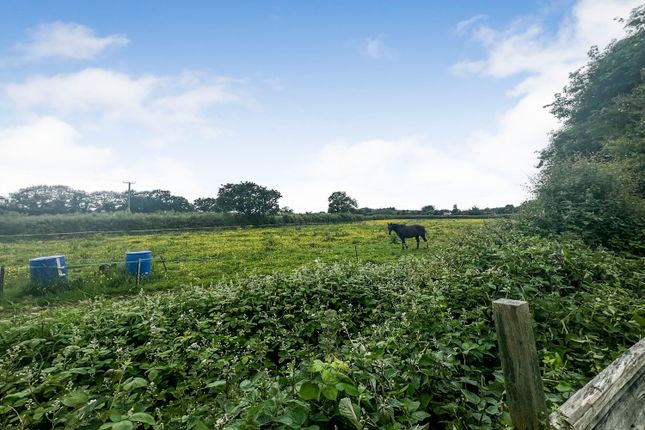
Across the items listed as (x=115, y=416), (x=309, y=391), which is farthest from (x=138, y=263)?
(x=309, y=391)

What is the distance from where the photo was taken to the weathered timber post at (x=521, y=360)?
1393mm

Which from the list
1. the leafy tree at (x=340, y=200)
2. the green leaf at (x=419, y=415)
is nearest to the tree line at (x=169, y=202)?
the leafy tree at (x=340, y=200)

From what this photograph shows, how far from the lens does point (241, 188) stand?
58438 mm

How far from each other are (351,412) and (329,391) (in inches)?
6.1

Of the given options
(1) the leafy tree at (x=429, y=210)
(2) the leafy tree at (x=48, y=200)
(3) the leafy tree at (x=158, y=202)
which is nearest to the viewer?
(1) the leafy tree at (x=429, y=210)

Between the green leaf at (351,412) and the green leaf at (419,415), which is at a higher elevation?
the green leaf at (351,412)

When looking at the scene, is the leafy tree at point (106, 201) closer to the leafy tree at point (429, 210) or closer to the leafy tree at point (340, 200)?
the leafy tree at point (340, 200)

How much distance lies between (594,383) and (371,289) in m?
3.35

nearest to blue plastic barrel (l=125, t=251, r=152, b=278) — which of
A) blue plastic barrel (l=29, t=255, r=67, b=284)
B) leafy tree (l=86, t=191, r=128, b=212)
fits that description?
blue plastic barrel (l=29, t=255, r=67, b=284)

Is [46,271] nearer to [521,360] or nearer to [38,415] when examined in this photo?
[38,415]

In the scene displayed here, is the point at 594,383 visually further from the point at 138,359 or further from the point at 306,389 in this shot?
the point at 138,359

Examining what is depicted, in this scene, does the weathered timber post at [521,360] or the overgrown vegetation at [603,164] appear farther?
the overgrown vegetation at [603,164]

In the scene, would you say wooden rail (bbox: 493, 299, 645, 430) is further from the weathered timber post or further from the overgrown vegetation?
the overgrown vegetation

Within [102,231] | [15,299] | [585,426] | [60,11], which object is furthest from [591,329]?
[102,231]
